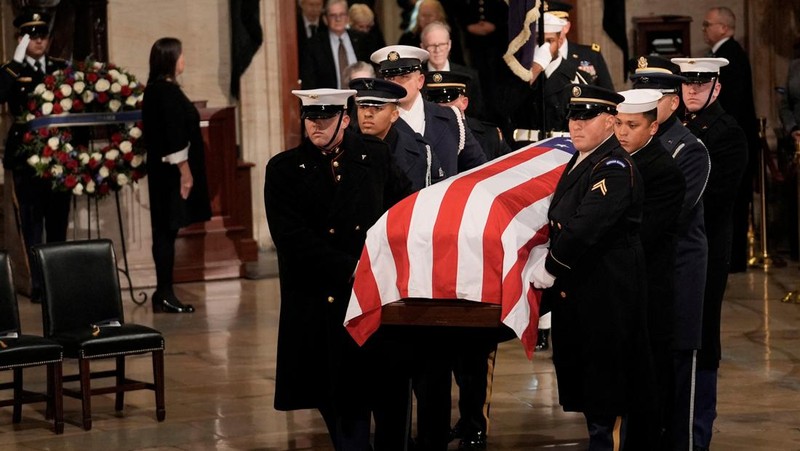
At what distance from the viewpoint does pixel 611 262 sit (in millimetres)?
4973

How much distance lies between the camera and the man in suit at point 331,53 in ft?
37.7

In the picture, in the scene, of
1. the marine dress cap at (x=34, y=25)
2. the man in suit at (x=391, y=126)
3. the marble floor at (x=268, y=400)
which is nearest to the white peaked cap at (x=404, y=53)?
the man in suit at (x=391, y=126)

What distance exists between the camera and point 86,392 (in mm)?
6617

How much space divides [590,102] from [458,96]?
5.75 ft

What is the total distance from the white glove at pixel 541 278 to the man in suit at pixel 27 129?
18.5 feet

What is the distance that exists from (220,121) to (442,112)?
499cm

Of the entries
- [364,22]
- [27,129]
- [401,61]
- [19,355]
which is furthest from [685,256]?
[364,22]

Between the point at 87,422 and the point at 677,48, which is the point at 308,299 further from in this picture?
the point at 677,48

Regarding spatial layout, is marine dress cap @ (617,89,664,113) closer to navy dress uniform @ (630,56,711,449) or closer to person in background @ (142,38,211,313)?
navy dress uniform @ (630,56,711,449)

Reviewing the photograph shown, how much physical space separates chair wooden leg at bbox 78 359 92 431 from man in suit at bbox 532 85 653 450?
2493mm

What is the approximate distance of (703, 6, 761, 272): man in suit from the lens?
1088 centimetres

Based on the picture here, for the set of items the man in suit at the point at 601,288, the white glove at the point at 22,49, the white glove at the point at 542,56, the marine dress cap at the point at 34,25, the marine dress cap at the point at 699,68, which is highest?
the marine dress cap at the point at 34,25

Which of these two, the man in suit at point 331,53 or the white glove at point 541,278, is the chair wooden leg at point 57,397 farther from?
the man in suit at point 331,53


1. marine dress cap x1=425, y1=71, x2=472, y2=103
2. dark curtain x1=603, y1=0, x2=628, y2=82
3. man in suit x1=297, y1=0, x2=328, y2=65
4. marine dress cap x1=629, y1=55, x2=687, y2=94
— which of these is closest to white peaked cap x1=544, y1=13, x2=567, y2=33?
marine dress cap x1=425, y1=71, x2=472, y2=103
